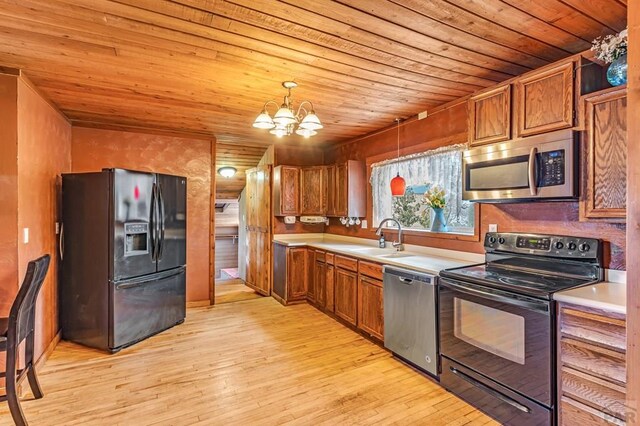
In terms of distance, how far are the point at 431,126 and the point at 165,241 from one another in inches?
124

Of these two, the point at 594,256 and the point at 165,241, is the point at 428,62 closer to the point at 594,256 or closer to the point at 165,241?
the point at 594,256

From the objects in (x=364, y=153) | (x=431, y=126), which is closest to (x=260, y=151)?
(x=364, y=153)

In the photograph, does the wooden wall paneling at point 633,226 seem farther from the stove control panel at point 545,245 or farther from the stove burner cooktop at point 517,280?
the stove control panel at point 545,245

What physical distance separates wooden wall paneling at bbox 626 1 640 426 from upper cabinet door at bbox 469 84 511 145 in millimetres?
1629

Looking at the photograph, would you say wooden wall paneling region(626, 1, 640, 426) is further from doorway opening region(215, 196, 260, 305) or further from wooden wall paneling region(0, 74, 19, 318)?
doorway opening region(215, 196, 260, 305)

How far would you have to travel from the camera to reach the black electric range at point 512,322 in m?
1.94

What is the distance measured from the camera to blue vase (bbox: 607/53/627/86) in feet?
6.02

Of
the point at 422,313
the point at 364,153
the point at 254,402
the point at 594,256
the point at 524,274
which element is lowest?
the point at 254,402

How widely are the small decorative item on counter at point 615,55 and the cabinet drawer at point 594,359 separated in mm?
1444

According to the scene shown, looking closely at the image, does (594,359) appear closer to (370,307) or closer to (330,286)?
(370,307)

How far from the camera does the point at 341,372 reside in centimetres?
284

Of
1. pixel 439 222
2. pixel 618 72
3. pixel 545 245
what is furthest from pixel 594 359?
pixel 439 222

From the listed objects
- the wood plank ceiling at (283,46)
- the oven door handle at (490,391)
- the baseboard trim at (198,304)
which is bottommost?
the baseboard trim at (198,304)

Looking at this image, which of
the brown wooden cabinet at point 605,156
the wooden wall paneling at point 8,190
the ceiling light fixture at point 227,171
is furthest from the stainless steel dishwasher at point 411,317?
the ceiling light fixture at point 227,171
